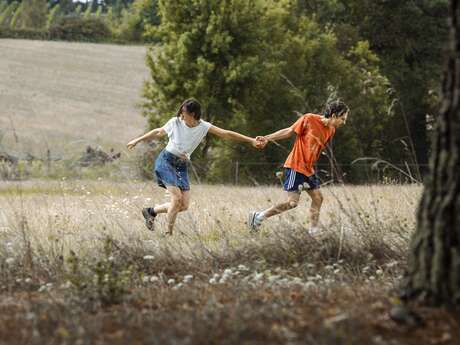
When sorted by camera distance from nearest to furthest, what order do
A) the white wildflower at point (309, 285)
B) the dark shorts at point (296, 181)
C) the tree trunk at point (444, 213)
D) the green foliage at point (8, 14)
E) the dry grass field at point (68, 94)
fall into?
1. the tree trunk at point (444, 213)
2. the white wildflower at point (309, 285)
3. the dark shorts at point (296, 181)
4. the dry grass field at point (68, 94)
5. the green foliage at point (8, 14)

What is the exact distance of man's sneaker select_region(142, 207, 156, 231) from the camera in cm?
941

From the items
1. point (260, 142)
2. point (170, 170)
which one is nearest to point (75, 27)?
point (260, 142)

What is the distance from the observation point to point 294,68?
33562 millimetres

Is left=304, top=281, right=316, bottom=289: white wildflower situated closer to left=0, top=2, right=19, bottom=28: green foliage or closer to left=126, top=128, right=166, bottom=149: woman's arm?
left=126, top=128, right=166, bottom=149: woman's arm

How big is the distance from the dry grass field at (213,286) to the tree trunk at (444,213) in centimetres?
18

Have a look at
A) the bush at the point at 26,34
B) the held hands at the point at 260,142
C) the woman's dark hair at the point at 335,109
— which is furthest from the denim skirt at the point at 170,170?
the bush at the point at 26,34

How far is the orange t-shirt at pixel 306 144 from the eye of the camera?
9500 mm

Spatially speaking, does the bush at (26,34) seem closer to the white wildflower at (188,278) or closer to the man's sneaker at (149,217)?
the man's sneaker at (149,217)

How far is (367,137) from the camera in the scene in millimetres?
33875

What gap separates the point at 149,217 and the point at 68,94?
46.9 meters

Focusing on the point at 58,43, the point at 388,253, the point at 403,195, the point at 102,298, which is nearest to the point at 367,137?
the point at 403,195

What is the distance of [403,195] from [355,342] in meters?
6.10

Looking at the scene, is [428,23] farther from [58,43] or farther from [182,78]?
[58,43]

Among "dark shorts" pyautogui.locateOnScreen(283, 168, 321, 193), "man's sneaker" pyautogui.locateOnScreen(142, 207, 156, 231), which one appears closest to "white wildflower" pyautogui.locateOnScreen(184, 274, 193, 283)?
"man's sneaker" pyautogui.locateOnScreen(142, 207, 156, 231)
